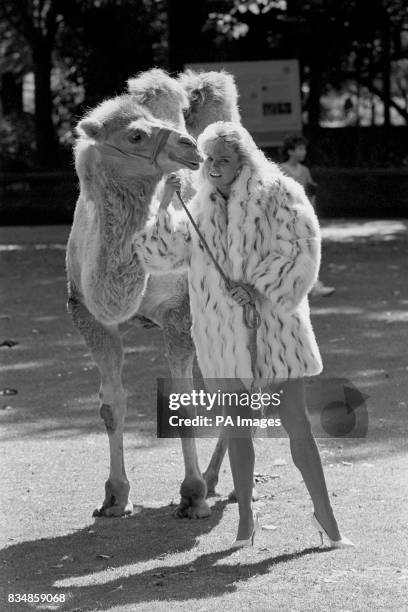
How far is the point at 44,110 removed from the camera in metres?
21.4

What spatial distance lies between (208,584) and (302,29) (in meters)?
15.6

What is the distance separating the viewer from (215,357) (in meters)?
4.82

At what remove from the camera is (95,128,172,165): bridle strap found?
16.9 ft

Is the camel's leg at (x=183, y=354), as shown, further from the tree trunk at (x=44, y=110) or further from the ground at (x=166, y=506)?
the tree trunk at (x=44, y=110)

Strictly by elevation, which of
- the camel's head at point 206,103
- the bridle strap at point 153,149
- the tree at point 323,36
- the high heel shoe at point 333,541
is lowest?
the high heel shoe at point 333,541

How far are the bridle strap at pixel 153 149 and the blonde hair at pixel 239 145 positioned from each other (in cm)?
34

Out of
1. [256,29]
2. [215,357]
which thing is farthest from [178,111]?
[256,29]

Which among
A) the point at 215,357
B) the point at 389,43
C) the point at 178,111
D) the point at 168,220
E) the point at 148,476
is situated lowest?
the point at 148,476

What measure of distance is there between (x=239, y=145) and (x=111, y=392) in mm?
1626

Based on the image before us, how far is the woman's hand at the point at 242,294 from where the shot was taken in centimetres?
467

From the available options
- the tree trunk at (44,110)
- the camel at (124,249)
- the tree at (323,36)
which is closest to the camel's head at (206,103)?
the camel at (124,249)

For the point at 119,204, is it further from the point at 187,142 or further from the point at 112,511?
the point at 112,511

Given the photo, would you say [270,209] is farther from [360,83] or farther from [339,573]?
[360,83]

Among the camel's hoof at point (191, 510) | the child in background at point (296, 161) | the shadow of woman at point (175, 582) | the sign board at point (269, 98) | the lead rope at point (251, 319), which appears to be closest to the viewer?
the shadow of woman at point (175, 582)
